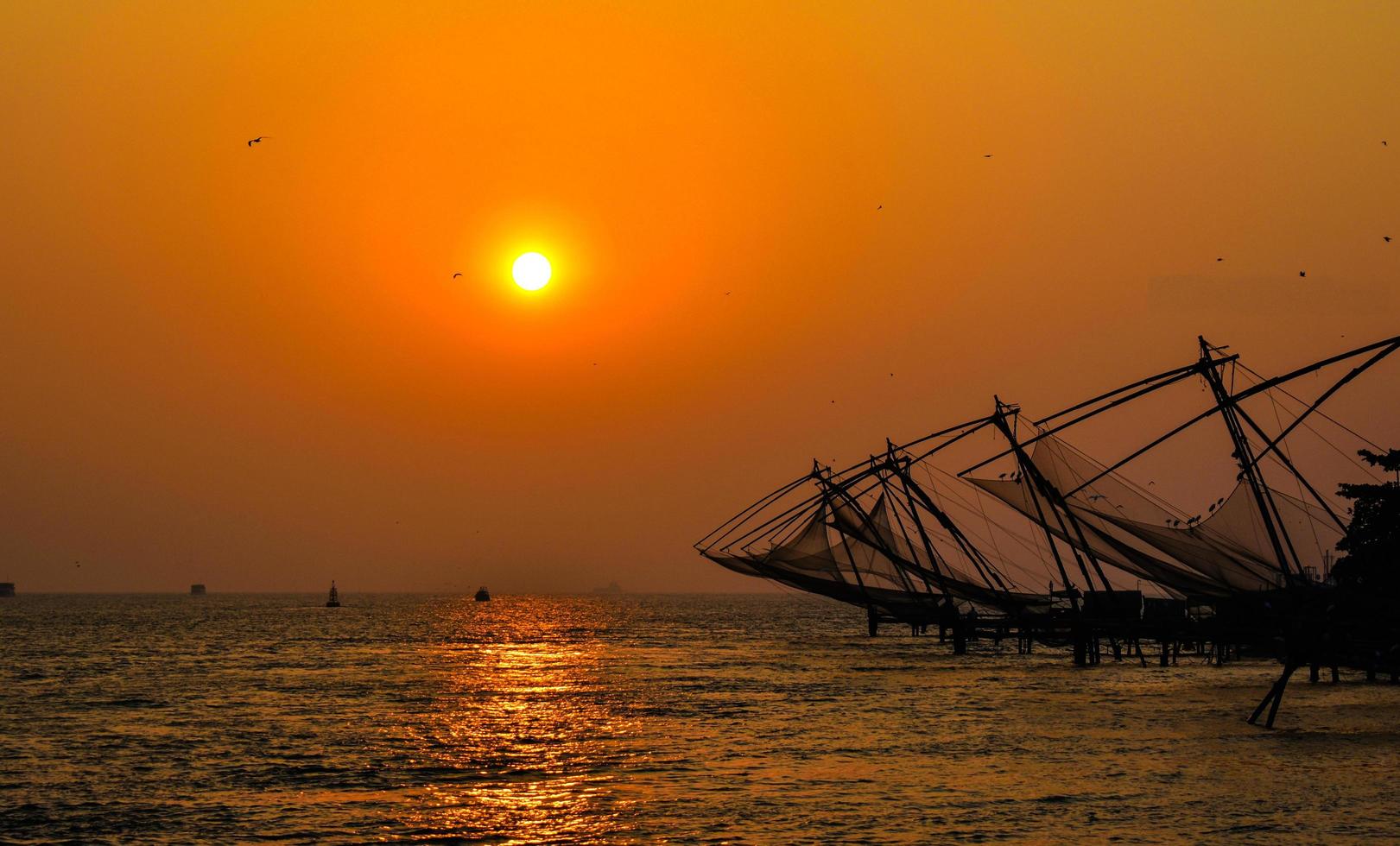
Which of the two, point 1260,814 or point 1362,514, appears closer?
point 1260,814

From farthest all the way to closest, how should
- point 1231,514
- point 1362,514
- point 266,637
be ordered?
1. point 266,637
2. point 1362,514
3. point 1231,514

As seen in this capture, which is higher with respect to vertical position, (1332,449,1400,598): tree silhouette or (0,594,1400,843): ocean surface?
(1332,449,1400,598): tree silhouette

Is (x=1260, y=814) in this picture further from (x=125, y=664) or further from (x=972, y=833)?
(x=125, y=664)

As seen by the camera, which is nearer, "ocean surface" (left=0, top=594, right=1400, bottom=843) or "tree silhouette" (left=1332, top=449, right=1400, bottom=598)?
"ocean surface" (left=0, top=594, right=1400, bottom=843)

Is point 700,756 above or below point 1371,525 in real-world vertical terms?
below

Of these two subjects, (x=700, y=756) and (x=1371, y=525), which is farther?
(x=1371, y=525)

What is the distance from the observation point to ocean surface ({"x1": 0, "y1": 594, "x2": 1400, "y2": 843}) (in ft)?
60.1

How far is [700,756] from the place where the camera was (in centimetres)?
2522

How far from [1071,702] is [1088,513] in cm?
627

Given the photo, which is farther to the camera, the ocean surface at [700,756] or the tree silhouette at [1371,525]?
the tree silhouette at [1371,525]

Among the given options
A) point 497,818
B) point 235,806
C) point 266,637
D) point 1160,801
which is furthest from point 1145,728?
point 266,637

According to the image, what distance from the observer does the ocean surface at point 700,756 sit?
1833 cm

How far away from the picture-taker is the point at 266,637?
8738 centimetres

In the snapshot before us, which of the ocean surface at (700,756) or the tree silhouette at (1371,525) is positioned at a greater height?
the tree silhouette at (1371,525)
